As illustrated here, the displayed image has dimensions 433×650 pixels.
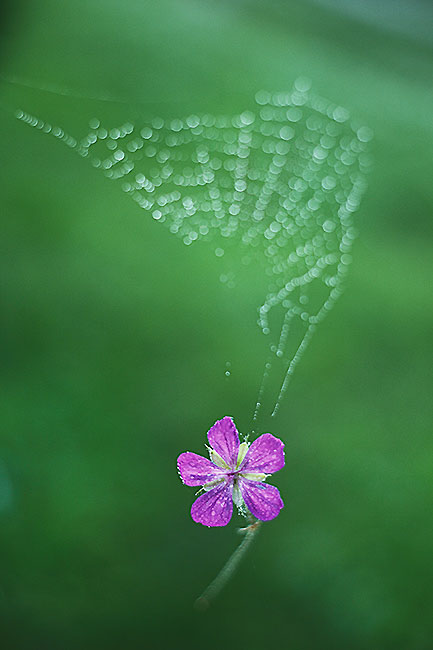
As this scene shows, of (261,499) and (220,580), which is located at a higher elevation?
(261,499)

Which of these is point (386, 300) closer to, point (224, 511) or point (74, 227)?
point (74, 227)

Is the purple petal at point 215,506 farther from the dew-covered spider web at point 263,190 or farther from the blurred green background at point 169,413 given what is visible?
the dew-covered spider web at point 263,190

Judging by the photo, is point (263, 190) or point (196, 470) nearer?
A: point (196, 470)

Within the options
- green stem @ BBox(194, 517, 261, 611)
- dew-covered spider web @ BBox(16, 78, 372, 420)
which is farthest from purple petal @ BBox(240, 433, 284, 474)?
dew-covered spider web @ BBox(16, 78, 372, 420)

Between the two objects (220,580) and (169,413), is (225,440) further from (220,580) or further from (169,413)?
(169,413)

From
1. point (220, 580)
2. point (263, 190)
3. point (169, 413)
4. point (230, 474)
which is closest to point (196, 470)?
point (230, 474)

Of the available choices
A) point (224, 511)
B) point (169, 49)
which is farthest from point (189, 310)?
point (169, 49)

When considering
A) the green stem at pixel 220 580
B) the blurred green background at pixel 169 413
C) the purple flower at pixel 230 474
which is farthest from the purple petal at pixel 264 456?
the blurred green background at pixel 169 413
